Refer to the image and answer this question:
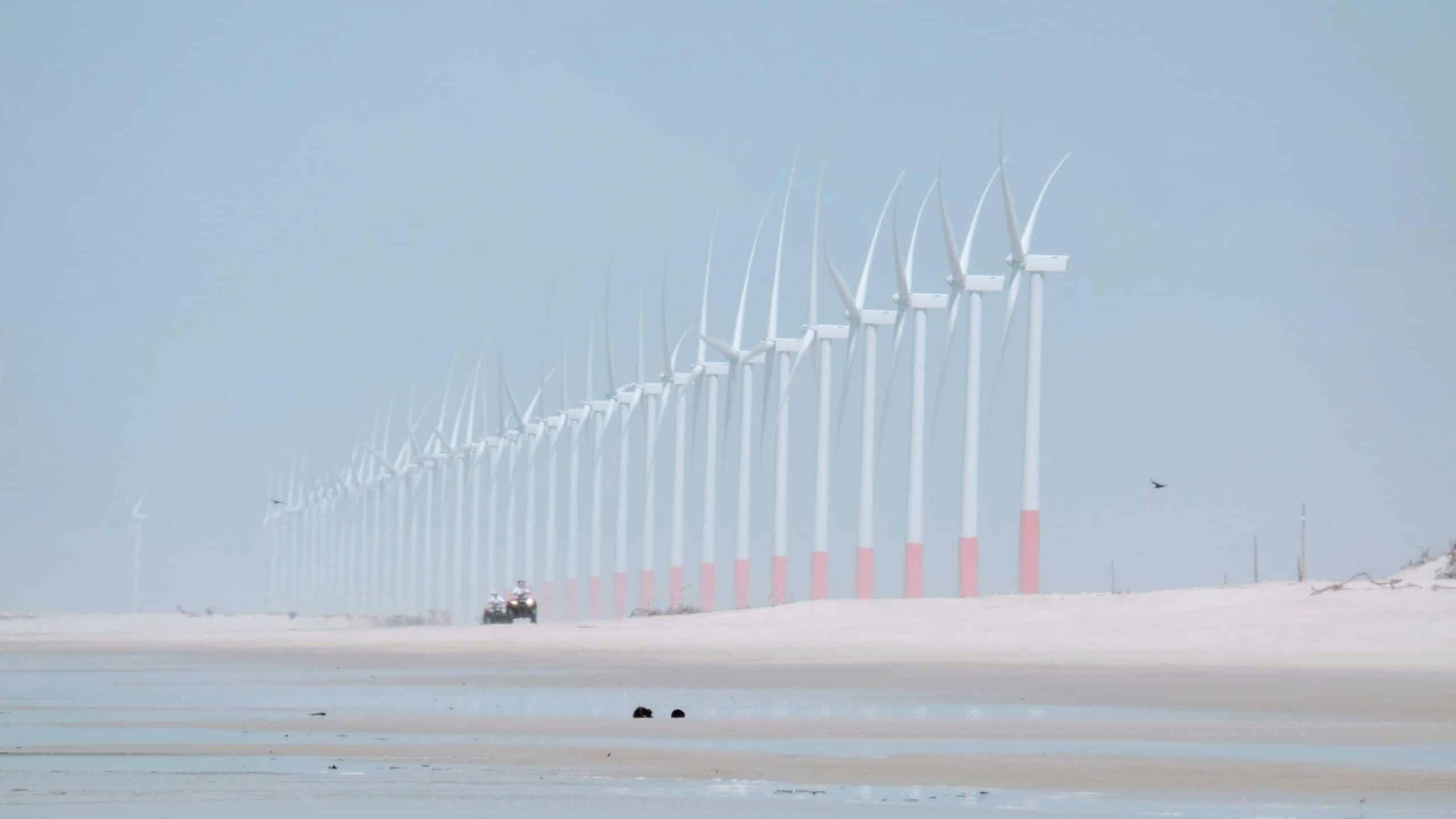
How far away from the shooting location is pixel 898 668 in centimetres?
3531

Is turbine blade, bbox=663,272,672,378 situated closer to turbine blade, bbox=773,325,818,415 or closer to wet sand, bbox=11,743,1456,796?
turbine blade, bbox=773,325,818,415

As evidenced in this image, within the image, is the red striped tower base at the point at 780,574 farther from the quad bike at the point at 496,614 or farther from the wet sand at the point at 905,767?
the wet sand at the point at 905,767

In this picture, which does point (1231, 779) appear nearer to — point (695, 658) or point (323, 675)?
point (323, 675)

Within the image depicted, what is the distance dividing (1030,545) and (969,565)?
6.08 ft

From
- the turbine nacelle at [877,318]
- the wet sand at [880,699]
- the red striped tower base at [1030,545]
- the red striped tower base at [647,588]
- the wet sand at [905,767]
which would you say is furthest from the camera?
the red striped tower base at [647,588]

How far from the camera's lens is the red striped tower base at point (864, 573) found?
76.1 m

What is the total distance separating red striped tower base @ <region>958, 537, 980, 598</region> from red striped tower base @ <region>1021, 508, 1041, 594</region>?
1468mm

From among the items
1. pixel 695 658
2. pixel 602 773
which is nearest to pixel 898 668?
pixel 695 658

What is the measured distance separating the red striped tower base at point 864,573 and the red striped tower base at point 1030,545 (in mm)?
11467

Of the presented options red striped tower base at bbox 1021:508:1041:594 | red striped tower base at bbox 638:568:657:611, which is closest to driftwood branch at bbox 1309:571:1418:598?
red striped tower base at bbox 1021:508:1041:594

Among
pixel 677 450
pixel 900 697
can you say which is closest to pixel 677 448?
pixel 677 450

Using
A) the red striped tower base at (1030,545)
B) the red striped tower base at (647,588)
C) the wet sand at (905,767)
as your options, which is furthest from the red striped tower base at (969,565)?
the wet sand at (905,767)

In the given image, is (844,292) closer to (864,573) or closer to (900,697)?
(864,573)

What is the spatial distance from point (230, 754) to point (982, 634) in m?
27.7
